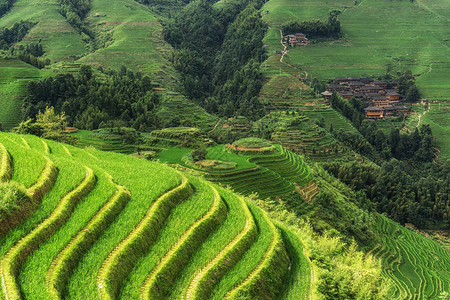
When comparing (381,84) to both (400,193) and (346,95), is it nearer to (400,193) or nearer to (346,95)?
(346,95)

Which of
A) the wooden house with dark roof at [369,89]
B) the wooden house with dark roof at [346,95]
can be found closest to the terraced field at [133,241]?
the wooden house with dark roof at [346,95]

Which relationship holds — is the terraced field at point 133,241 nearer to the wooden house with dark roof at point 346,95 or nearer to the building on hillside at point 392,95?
the wooden house with dark roof at point 346,95

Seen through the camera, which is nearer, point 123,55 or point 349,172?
point 349,172

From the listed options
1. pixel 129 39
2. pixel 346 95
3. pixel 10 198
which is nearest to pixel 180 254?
pixel 10 198

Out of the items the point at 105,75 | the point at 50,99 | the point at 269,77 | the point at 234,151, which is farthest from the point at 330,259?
the point at 269,77

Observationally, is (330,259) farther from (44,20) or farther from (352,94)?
(44,20)

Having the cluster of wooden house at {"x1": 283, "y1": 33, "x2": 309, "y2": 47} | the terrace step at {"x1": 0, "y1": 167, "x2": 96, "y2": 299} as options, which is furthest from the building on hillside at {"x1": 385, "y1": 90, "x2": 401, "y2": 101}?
the terrace step at {"x1": 0, "y1": 167, "x2": 96, "y2": 299}
